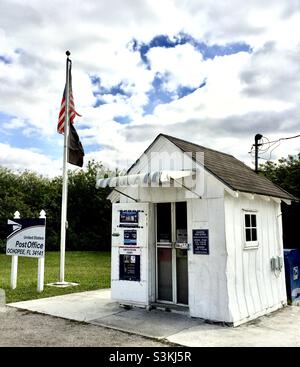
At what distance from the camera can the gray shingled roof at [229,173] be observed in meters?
7.18

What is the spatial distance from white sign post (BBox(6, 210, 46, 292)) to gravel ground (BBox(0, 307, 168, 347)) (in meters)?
2.81

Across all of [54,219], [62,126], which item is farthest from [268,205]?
[54,219]

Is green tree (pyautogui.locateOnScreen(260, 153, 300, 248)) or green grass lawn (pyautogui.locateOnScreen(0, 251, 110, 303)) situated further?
green tree (pyautogui.locateOnScreen(260, 153, 300, 248))

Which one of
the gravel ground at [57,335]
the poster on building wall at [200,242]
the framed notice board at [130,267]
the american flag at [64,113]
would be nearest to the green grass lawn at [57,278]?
the gravel ground at [57,335]

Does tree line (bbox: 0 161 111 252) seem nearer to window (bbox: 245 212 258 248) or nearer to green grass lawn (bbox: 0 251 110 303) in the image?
green grass lawn (bbox: 0 251 110 303)

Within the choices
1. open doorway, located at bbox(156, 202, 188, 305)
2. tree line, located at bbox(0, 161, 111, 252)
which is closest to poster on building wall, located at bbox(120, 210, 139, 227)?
open doorway, located at bbox(156, 202, 188, 305)

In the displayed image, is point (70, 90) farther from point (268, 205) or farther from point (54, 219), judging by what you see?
point (54, 219)

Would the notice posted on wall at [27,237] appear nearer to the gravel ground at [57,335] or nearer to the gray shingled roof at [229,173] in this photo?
the gravel ground at [57,335]

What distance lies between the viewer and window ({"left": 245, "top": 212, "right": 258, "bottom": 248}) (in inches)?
295

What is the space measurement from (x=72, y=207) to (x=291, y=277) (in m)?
19.1

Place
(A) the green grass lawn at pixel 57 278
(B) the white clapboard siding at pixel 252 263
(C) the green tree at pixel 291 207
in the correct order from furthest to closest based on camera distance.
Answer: (C) the green tree at pixel 291 207 < (A) the green grass lawn at pixel 57 278 < (B) the white clapboard siding at pixel 252 263

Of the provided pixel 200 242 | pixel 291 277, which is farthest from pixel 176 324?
pixel 291 277

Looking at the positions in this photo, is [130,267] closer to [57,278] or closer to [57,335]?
[57,335]

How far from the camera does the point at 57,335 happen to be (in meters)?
6.10
